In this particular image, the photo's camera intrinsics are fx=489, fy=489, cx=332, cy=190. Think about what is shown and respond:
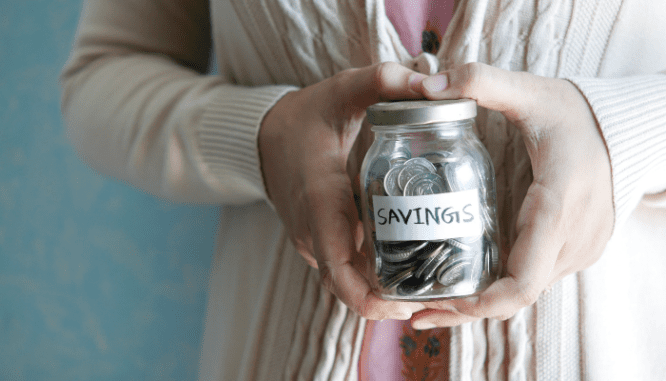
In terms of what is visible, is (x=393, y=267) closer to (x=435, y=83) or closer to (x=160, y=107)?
(x=435, y=83)

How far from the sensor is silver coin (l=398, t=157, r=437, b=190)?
0.38 meters

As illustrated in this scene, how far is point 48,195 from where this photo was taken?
1.18m

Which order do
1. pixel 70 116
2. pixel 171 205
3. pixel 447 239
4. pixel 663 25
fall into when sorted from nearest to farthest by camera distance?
pixel 447 239
pixel 663 25
pixel 70 116
pixel 171 205

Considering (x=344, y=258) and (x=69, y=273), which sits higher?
(x=344, y=258)

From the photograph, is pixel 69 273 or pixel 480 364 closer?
pixel 480 364

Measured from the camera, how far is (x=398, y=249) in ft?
1.26

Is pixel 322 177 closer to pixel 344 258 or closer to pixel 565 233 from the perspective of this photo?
pixel 344 258

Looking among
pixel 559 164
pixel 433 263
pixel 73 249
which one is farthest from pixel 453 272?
pixel 73 249

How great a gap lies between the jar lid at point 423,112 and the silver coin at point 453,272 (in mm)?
113

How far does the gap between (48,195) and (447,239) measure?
1121 millimetres

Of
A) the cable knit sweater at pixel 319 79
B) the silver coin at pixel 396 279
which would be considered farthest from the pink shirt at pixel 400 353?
the silver coin at pixel 396 279

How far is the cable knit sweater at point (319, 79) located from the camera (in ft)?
1.51

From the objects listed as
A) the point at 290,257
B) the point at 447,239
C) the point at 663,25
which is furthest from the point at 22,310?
the point at 663,25

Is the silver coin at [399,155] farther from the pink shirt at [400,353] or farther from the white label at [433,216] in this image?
the pink shirt at [400,353]
